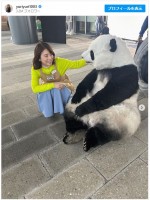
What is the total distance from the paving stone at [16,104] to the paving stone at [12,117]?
0.14m

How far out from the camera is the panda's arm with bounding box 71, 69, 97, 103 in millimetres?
2418

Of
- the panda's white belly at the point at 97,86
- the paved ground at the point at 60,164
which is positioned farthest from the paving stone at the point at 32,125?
the panda's white belly at the point at 97,86

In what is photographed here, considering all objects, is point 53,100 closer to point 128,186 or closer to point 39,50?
point 39,50

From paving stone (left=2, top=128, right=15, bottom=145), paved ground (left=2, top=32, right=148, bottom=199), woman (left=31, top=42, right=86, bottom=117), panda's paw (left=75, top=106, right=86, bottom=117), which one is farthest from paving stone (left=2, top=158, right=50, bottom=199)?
woman (left=31, top=42, right=86, bottom=117)

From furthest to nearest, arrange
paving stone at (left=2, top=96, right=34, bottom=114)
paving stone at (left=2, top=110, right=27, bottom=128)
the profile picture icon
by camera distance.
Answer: paving stone at (left=2, top=96, right=34, bottom=114), paving stone at (left=2, top=110, right=27, bottom=128), the profile picture icon

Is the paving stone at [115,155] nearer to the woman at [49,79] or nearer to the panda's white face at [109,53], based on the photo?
the woman at [49,79]

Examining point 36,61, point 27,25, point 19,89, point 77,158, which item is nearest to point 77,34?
point 27,25

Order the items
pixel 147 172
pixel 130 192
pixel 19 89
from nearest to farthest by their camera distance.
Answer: pixel 130 192
pixel 147 172
pixel 19 89

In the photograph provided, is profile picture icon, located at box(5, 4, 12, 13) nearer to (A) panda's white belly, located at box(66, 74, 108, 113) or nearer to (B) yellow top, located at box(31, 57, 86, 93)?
(B) yellow top, located at box(31, 57, 86, 93)

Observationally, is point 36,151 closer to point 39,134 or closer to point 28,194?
point 39,134

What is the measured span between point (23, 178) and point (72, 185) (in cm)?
53

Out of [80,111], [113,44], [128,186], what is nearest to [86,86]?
[80,111]

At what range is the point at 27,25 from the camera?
8039 mm

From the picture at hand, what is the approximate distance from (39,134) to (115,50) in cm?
149
